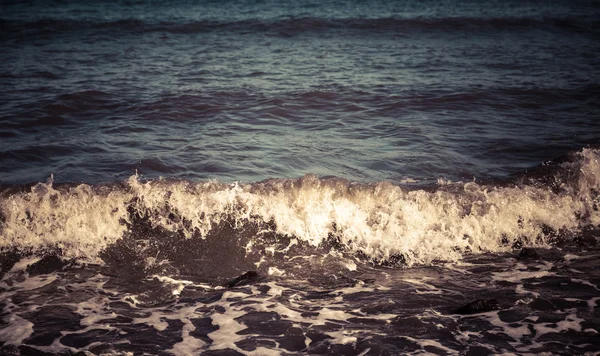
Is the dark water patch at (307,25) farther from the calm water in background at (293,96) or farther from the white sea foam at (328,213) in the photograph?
the white sea foam at (328,213)

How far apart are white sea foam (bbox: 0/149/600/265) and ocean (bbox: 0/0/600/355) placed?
0.03 metres

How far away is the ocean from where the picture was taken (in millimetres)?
4879

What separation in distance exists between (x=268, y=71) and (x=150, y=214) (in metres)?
7.42

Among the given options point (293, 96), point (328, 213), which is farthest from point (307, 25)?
point (328, 213)

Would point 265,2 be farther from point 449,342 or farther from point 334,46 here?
point 449,342

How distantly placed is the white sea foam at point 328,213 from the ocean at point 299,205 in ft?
0.08

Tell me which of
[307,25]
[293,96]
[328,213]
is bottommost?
[328,213]

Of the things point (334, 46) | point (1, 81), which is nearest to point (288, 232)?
point (1, 81)

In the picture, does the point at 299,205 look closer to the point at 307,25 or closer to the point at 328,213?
the point at 328,213

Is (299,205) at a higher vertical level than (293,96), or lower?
lower

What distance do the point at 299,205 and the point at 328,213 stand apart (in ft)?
1.34

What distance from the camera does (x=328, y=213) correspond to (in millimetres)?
6895

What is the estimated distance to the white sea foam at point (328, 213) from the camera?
21.2 ft

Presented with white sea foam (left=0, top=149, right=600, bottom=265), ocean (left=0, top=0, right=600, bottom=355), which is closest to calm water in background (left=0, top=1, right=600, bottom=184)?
ocean (left=0, top=0, right=600, bottom=355)
